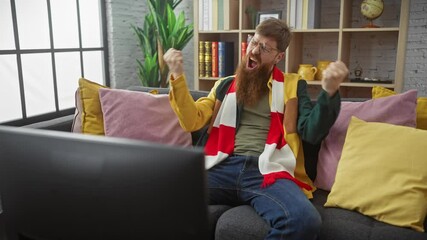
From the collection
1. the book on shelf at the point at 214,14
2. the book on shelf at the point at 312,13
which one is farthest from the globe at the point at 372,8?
the book on shelf at the point at 214,14

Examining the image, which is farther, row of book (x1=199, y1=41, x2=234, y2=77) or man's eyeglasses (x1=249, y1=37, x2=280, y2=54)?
row of book (x1=199, y1=41, x2=234, y2=77)

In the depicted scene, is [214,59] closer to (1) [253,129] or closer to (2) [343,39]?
(2) [343,39]

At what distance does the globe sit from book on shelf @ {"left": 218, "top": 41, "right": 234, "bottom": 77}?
1.07 m

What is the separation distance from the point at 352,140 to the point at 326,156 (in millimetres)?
161

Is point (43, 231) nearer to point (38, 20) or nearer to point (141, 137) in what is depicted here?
point (141, 137)

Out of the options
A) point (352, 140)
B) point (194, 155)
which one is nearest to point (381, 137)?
point (352, 140)

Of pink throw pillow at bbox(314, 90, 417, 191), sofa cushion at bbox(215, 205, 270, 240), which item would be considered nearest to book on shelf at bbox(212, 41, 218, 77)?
pink throw pillow at bbox(314, 90, 417, 191)

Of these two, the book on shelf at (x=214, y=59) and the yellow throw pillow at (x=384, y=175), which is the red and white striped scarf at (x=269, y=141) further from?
the book on shelf at (x=214, y=59)

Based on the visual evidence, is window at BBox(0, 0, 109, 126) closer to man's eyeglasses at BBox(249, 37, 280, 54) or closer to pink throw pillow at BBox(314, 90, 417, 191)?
man's eyeglasses at BBox(249, 37, 280, 54)

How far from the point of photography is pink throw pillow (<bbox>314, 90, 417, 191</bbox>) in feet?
5.68

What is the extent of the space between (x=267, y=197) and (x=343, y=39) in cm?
180

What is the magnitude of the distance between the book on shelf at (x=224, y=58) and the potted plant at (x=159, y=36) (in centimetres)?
29

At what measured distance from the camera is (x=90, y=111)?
209cm

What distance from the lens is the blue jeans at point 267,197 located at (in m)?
Result: 1.40
